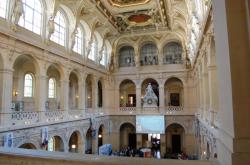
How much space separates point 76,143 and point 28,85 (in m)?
6.79

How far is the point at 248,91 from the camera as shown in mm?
1846

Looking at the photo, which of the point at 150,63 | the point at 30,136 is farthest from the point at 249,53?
the point at 150,63

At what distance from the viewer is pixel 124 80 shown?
26906 mm

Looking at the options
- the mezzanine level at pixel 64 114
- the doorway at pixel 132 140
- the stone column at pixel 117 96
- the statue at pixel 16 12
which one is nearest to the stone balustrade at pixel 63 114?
the mezzanine level at pixel 64 114

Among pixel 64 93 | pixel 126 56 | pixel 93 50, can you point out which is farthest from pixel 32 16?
pixel 126 56

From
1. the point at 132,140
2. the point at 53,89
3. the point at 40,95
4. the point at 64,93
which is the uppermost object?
the point at 53,89

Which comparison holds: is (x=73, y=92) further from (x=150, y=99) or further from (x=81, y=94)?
(x=150, y=99)

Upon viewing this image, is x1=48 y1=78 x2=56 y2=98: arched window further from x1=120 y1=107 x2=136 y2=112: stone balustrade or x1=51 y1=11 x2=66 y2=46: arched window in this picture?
x1=120 y1=107 x2=136 y2=112: stone balustrade

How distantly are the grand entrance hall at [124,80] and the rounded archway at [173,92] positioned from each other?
117 millimetres

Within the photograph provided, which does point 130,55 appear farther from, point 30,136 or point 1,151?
point 1,151

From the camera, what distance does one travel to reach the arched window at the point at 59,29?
15942mm

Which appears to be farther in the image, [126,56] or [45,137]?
[126,56]

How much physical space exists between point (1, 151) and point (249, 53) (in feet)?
9.05

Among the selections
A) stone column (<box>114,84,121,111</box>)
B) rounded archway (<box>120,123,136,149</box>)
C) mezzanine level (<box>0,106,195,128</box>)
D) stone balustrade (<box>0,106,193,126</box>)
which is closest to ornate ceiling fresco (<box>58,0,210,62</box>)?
stone column (<box>114,84,121,111</box>)
